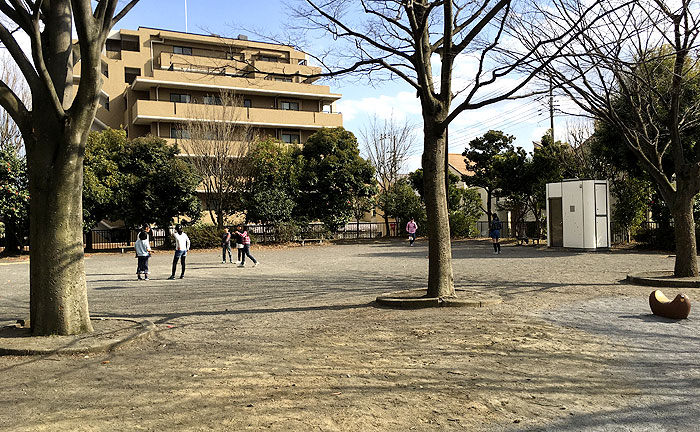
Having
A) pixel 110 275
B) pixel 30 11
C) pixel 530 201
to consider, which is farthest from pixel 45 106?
pixel 530 201

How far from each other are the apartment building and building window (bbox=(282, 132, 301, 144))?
0.08 metres

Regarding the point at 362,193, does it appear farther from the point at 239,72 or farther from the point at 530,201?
the point at 239,72

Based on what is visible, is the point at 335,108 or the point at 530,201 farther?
the point at 335,108

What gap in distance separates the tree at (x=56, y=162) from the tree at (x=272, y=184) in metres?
23.9

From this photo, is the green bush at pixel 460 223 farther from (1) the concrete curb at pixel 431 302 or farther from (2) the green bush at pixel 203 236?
(1) the concrete curb at pixel 431 302

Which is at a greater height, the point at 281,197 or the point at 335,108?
the point at 335,108

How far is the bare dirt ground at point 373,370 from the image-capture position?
4.10 meters

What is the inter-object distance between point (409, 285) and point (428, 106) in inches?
170

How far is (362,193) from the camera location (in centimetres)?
3444

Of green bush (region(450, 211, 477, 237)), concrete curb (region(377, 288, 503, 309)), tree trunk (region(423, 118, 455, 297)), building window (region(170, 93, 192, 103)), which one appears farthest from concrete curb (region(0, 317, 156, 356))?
building window (region(170, 93, 192, 103))

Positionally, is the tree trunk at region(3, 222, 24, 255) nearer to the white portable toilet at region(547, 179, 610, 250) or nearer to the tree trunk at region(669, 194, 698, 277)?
the white portable toilet at region(547, 179, 610, 250)

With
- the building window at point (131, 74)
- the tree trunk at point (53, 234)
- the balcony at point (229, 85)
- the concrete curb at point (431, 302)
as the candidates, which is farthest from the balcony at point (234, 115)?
the tree trunk at point (53, 234)

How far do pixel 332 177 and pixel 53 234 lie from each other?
1037 inches

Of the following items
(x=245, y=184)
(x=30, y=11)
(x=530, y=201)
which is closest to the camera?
(x=30, y=11)
